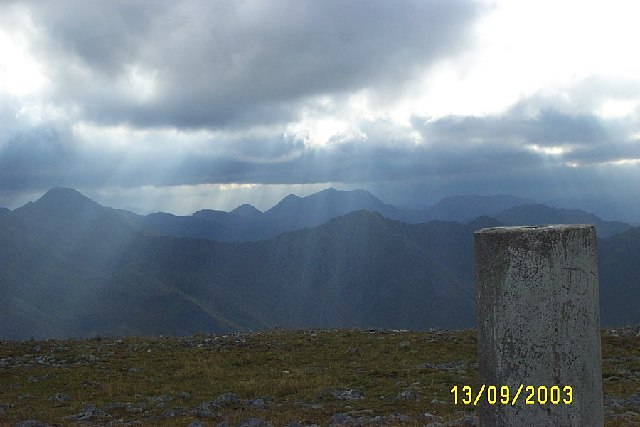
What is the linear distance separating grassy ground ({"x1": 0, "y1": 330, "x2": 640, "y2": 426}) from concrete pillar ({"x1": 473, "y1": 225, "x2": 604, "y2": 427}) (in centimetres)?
817

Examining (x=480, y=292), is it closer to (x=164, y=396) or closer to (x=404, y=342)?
(x=164, y=396)

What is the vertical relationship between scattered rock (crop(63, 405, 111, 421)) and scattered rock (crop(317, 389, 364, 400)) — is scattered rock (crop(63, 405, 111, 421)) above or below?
above

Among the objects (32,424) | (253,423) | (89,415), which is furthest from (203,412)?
(32,424)

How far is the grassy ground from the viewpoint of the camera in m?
17.1

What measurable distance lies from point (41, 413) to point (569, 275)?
17.3 metres

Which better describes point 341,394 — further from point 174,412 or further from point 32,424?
point 32,424

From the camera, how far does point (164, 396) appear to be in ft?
64.0

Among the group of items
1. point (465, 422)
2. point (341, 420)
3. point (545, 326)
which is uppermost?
point (545, 326)

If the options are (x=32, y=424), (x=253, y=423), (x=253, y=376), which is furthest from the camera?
(x=253, y=376)

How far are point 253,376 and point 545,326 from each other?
57.9 ft

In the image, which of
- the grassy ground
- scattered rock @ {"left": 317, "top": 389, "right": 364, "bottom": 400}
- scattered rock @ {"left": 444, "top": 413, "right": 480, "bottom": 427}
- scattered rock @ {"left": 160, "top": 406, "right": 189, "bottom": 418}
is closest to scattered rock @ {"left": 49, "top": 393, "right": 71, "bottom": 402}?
the grassy ground

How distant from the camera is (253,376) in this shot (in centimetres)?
2291

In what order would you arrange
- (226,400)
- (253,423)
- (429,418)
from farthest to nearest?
(226,400)
(429,418)
(253,423)

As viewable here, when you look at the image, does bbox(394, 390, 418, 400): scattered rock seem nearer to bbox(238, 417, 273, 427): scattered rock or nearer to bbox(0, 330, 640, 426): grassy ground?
bbox(0, 330, 640, 426): grassy ground
